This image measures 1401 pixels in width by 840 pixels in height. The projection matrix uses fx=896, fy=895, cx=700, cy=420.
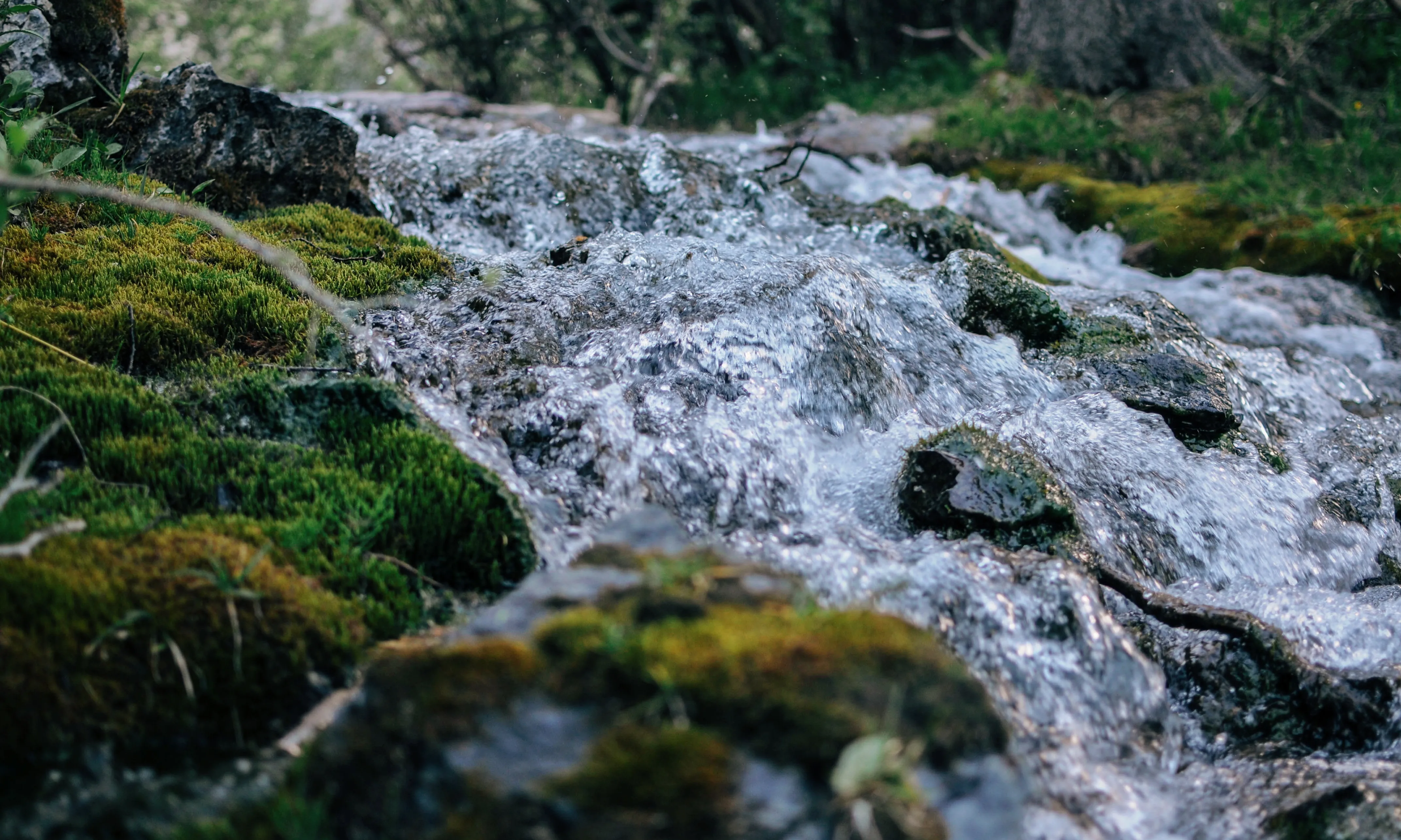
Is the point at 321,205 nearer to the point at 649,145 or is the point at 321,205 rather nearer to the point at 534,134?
the point at 534,134

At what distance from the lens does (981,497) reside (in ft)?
12.0

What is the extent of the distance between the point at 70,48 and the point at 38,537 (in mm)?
4627

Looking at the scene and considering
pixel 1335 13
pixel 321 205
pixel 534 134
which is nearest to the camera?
pixel 321 205

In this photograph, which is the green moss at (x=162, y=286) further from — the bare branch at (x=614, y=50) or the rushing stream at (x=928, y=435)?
the bare branch at (x=614, y=50)

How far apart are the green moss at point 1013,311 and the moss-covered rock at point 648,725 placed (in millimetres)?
3975

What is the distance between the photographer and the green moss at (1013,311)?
5.58 m

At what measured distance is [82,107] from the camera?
5.62 metres

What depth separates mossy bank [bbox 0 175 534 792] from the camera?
215 cm

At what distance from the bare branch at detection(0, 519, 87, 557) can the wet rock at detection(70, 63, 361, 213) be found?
359 cm

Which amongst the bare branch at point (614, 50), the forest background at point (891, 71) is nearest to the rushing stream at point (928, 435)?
the forest background at point (891, 71)

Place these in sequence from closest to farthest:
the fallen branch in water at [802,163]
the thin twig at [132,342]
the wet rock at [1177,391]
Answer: the thin twig at [132,342], the wet rock at [1177,391], the fallen branch in water at [802,163]

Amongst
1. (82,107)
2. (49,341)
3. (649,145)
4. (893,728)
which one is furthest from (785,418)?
(82,107)

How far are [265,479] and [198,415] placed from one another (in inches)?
22.1

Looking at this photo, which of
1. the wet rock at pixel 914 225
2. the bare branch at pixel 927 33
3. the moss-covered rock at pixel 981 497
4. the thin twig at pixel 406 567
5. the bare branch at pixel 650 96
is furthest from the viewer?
the bare branch at pixel 927 33
